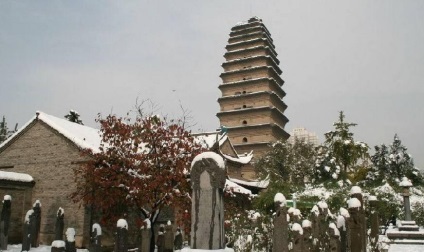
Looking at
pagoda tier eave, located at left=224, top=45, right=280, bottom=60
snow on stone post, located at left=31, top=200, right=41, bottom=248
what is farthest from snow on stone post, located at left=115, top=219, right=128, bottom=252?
pagoda tier eave, located at left=224, top=45, right=280, bottom=60

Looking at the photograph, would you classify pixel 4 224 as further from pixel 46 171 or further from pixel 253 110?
pixel 253 110

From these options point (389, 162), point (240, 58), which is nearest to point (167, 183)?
point (389, 162)

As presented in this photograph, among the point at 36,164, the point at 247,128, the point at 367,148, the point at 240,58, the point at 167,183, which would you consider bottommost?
the point at 167,183

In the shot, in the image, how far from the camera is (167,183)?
1441 centimetres

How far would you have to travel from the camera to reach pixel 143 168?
14.2 metres

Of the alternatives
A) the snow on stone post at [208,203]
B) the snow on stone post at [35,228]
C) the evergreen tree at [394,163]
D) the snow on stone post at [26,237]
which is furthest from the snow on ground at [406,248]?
the evergreen tree at [394,163]

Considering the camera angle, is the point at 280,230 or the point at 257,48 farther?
the point at 257,48

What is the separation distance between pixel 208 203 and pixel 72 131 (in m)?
16.1

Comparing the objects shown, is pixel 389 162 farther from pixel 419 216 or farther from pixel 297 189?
pixel 297 189

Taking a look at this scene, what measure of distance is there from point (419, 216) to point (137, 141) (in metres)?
20.0

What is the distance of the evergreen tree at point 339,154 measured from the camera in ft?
106

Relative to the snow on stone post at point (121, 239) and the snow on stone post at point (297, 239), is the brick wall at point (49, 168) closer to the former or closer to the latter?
the snow on stone post at point (121, 239)

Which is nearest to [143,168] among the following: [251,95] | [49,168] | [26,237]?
[26,237]

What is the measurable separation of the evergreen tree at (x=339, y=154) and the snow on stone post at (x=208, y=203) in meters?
25.3
